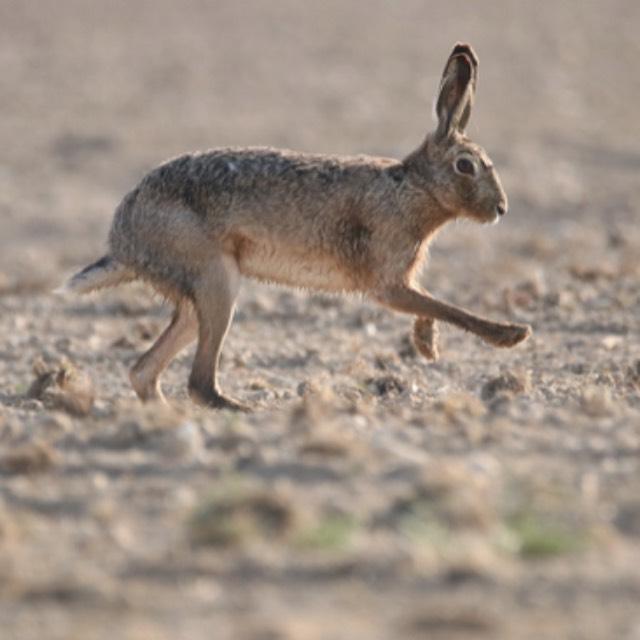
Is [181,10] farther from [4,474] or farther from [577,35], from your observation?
[4,474]

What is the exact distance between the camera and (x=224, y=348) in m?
11.5

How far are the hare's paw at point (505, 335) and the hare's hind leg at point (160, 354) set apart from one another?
1594 millimetres

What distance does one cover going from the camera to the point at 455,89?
944 cm

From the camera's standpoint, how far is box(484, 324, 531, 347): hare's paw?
9.09 metres

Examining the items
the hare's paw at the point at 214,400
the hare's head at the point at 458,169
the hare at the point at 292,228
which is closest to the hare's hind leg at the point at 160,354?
the hare at the point at 292,228

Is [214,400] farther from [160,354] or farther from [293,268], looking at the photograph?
[293,268]

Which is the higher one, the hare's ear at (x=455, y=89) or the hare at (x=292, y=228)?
the hare's ear at (x=455, y=89)

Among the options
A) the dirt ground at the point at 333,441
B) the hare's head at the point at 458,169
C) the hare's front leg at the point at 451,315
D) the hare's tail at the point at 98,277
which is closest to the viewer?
the dirt ground at the point at 333,441

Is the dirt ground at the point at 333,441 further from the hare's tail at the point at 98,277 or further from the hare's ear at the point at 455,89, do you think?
the hare's ear at the point at 455,89

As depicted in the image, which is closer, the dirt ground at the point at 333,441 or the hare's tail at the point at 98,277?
the dirt ground at the point at 333,441

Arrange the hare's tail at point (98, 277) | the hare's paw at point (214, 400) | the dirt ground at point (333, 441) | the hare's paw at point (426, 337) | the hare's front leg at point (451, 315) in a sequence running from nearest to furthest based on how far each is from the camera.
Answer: the dirt ground at point (333, 441) → the hare's paw at point (214, 400) → the hare's front leg at point (451, 315) → the hare's tail at point (98, 277) → the hare's paw at point (426, 337)

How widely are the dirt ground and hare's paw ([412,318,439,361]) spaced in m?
0.20

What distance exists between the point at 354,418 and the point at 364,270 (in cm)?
213

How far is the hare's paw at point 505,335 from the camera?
9.09 meters
